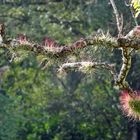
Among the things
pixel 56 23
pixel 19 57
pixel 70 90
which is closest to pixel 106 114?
pixel 70 90

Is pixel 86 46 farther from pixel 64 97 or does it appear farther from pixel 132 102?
pixel 64 97

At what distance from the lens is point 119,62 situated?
11.1m

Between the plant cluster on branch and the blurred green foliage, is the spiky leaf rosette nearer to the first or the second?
the plant cluster on branch

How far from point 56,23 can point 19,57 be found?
8.55 meters

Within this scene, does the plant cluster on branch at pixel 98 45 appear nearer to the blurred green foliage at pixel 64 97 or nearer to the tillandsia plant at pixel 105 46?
the tillandsia plant at pixel 105 46

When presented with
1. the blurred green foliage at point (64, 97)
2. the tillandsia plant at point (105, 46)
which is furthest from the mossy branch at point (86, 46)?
the blurred green foliage at point (64, 97)

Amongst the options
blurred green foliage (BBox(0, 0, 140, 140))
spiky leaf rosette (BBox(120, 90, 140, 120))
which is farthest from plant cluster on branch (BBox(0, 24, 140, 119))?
blurred green foliage (BBox(0, 0, 140, 140))

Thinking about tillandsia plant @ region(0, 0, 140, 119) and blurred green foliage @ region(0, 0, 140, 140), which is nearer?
tillandsia plant @ region(0, 0, 140, 119)

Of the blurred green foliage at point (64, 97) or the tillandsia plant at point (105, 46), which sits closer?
the tillandsia plant at point (105, 46)

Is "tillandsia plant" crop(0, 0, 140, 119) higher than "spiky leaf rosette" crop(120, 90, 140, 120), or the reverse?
"tillandsia plant" crop(0, 0, 140, 119)

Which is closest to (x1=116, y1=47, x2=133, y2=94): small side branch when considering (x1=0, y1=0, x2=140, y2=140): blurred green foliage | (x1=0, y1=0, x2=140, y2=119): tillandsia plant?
(x1=0, y1=0, x2=140, y2=119): tillandsia plant

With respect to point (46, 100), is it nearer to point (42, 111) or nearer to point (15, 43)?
point (42, 111)

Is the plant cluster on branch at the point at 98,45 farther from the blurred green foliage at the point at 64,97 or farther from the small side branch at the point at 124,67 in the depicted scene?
the blurred green foliage at the point at 64,97

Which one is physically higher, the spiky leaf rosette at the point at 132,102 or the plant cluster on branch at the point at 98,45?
the plant cluster on branch at the point at 98,45
